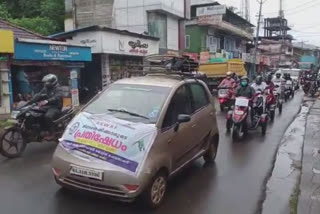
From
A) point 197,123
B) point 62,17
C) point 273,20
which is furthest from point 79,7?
point 273,20

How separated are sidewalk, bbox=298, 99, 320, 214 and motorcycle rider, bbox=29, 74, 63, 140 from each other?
501 cm

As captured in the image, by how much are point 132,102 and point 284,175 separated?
3213 millimetres

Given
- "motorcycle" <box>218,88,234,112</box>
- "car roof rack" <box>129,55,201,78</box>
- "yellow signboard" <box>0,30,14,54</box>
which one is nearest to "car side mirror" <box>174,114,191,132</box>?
"car roof rack" <box>129,55,201,78</box>

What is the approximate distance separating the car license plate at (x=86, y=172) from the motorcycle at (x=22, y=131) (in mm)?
3254

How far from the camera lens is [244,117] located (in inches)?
396

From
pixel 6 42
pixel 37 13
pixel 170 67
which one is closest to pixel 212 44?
pixel 37 13

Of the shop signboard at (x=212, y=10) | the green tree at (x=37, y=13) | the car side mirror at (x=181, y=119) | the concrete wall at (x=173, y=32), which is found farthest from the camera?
the shop signboard at (x=212, y=10)

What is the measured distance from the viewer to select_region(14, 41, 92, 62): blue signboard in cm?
1501

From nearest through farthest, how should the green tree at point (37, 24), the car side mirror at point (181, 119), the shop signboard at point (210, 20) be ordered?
the car side mirror at point (181, 119), the green tree at point (37, 24), the shop signboard at point (210, 20)

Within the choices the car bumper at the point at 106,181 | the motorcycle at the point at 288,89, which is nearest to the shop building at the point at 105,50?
the motorcycle at the point at 288,89

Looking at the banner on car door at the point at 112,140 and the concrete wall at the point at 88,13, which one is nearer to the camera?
the banner on car door at the point at 112,140

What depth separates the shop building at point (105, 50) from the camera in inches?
808

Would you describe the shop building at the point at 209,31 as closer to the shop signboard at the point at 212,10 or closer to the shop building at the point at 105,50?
the shop signboard at the point at 212,10

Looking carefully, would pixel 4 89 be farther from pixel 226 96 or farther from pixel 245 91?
pixel 245 91
